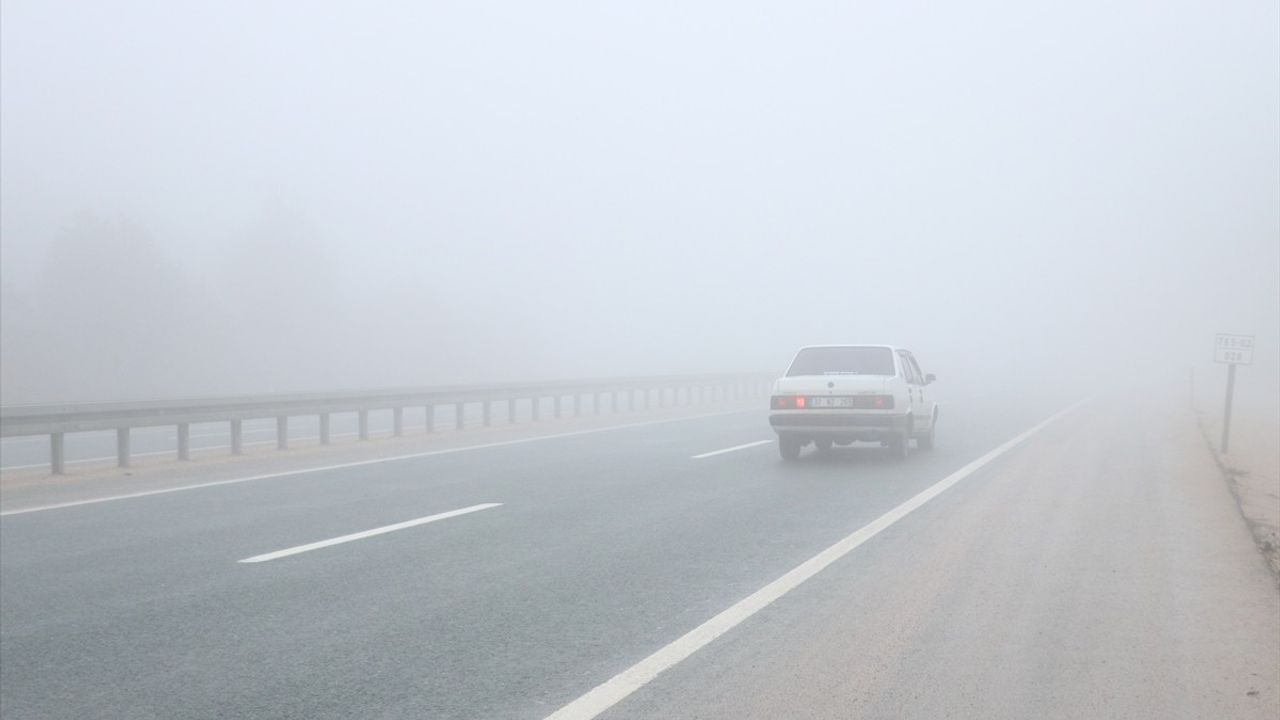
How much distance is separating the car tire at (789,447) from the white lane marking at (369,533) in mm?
5705

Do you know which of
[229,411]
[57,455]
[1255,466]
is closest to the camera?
[57,455]

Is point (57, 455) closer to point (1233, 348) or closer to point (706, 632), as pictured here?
point (706, 632)

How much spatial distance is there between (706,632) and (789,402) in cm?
936

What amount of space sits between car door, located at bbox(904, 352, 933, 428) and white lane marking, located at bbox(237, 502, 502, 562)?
313 inches

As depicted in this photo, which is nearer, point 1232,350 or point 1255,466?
point 1255,466

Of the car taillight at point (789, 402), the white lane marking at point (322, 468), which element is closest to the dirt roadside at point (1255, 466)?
the car taillight at point (789, 402)

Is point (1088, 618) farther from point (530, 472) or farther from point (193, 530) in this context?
point (530, 472)

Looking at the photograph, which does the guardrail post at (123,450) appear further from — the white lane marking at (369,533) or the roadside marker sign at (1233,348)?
the roadside marker sign at (1233,348)

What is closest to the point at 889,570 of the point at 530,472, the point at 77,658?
the point at 77,658

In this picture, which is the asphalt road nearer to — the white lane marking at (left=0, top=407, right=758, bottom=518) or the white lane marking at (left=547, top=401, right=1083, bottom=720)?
the white lane marking at (left=547, top=401, right=1083, bottom=720)

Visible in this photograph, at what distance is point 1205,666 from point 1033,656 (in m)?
0.83

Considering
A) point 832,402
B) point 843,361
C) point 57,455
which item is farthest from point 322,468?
point 843,361

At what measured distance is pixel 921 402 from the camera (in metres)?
16.4

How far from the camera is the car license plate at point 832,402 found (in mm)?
14562
